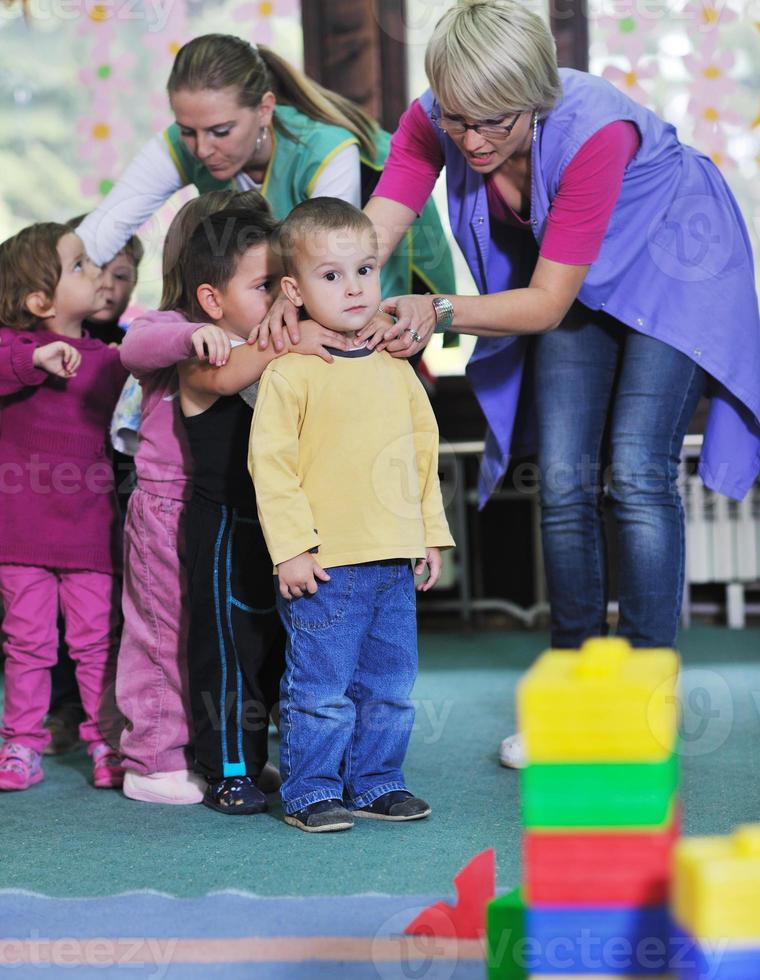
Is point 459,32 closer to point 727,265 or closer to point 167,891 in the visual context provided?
point 727,265

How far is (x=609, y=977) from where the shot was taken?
0.71m

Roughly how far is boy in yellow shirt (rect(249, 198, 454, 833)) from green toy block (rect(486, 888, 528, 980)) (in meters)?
0.58

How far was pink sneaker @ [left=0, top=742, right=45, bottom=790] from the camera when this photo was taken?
1803mm

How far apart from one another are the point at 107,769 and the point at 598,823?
4.09 feet

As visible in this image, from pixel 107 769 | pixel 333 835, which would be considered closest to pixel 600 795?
pixel 333 835

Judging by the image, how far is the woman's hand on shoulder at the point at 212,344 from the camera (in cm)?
156

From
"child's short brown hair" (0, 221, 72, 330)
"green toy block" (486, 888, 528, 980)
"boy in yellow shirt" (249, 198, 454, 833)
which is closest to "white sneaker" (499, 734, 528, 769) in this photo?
"boy in yellow shirt" (249, 198, 454, 833)

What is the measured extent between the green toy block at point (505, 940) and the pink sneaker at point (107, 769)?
1003mm

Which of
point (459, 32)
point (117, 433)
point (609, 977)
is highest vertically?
point (459, 32)

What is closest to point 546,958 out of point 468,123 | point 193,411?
point 193,411

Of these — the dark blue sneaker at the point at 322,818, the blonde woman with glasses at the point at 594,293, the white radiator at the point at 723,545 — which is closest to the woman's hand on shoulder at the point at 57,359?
the blonde woman with glasses at the point at 594,293

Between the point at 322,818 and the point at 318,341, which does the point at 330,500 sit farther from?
the point at 322,818

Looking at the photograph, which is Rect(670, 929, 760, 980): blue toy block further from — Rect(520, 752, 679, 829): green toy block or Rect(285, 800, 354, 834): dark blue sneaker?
Rect(285, 800, 354, 834): dark blue sneaker

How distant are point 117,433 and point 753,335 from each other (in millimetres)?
950
